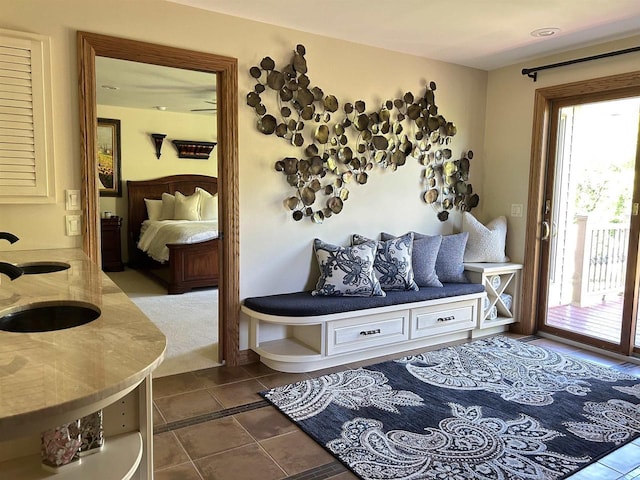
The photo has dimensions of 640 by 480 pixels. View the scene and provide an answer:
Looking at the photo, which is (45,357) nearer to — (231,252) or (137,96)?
(231,252)

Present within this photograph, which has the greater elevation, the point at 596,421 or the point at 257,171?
the point at 257,171

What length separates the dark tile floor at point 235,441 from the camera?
86.4 inches

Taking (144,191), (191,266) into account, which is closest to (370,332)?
(191,266)

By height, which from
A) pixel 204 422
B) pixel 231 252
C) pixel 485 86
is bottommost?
pixel 204 422

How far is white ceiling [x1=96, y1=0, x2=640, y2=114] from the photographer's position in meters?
3.05

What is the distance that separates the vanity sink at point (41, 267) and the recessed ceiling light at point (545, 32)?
3521 millimetres

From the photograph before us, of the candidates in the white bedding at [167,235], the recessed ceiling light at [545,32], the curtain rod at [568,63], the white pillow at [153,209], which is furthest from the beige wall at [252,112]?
the white pillow at [153,209]

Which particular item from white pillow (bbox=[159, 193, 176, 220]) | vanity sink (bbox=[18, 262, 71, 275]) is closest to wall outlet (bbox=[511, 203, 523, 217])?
vanity sink (bbox=[18, 262, 71, 275])

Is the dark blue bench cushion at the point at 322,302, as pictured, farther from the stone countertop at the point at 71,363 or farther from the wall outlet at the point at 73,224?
the stone countertop at the point at 71,363

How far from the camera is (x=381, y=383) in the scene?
3.18 metres

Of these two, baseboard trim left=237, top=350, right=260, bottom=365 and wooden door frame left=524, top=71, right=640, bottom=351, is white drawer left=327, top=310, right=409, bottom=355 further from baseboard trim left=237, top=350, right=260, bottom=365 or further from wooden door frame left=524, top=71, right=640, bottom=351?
wooden door frame left=524, top=71, right=640, bottom=351

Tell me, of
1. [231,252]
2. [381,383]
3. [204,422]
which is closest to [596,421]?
[381,383]

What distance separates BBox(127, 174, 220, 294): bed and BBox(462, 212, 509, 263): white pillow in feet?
8.33

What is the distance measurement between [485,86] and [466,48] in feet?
2.81
